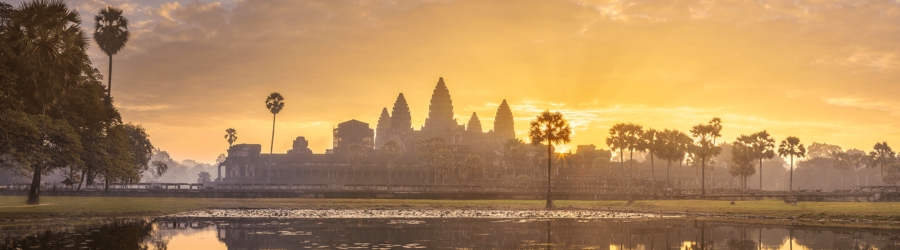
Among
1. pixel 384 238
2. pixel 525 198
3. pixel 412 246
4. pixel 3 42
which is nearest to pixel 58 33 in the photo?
pixel 3 42

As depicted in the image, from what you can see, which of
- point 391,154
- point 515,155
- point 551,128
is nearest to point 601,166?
point 515,155

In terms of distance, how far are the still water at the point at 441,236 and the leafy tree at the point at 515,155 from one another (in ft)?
374

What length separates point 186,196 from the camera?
259 feet

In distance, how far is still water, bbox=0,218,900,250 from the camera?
29.4 meters

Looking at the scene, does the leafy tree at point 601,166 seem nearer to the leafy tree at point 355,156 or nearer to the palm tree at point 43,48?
the leafy tree at point 355,156

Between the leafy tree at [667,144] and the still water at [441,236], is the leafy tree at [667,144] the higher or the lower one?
the higher one

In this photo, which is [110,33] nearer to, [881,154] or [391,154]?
[391,154]

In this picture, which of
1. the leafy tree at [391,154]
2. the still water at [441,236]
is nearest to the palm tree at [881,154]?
the leafy tree at [391,154]

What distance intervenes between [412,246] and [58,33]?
2294 cm

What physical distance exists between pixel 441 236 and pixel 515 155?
125225mm

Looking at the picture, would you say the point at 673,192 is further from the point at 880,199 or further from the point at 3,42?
the point at 3,42

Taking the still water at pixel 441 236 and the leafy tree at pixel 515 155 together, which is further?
the leafy tree at pixel 515 155

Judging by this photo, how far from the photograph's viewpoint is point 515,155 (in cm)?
15838

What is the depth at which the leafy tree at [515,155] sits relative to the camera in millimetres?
158500
